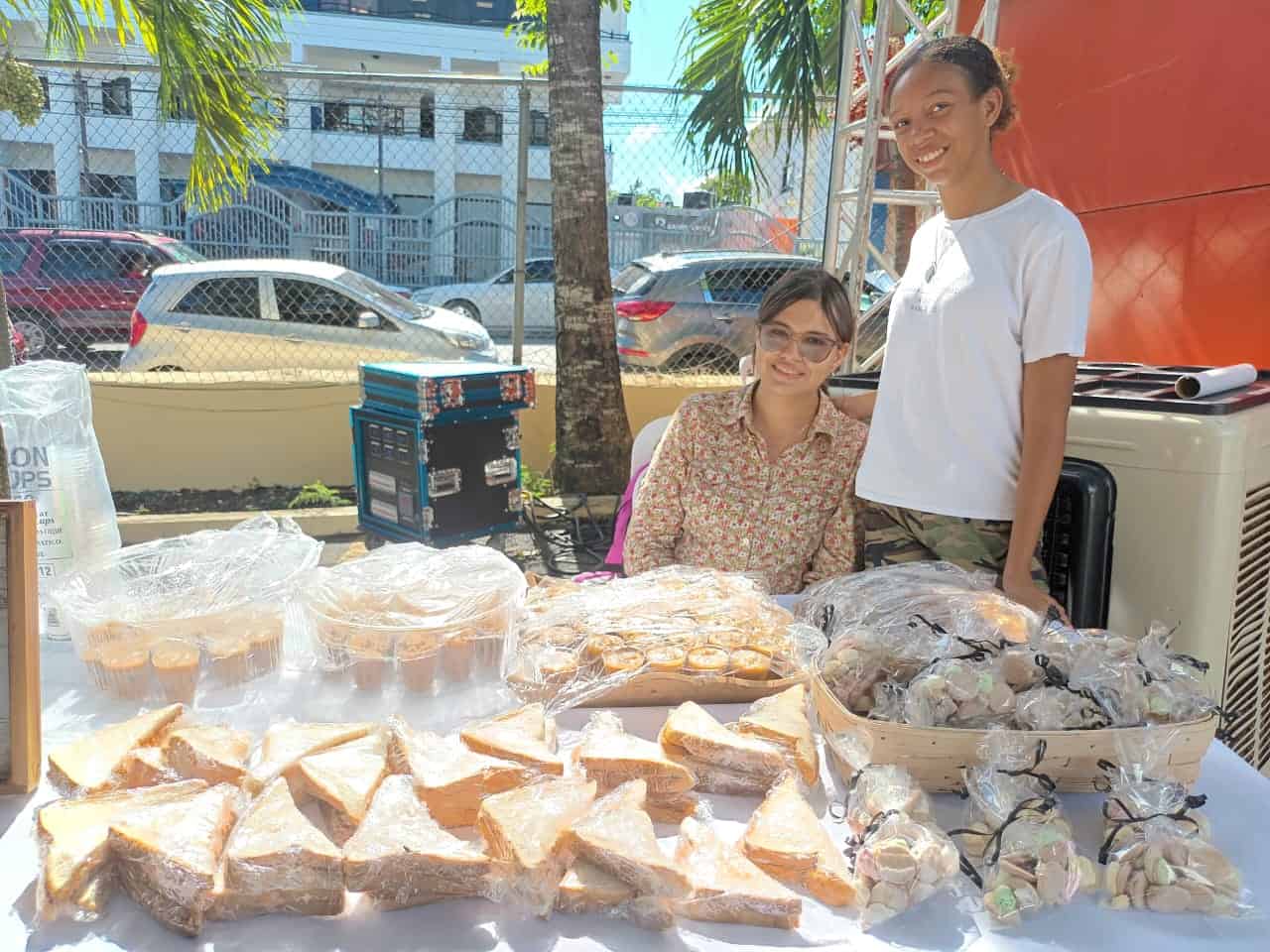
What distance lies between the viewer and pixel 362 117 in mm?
7188

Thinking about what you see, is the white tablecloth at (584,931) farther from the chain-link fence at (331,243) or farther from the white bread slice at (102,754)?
the chain-link fence at (331,243)

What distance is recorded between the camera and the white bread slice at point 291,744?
1.20 m

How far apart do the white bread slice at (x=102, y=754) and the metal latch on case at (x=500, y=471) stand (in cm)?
347

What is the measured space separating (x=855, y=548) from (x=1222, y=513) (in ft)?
2.55

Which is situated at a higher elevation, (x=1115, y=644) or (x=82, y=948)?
(x=1115, y=644)

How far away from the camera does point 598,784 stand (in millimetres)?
1248

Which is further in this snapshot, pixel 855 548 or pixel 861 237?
pixel 861 237

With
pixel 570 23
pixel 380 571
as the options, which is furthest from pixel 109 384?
pixel 380 571

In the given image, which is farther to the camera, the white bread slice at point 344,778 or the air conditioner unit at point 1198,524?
the air conditioner unit at point 1198,524

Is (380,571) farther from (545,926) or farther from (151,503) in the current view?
(151,503)

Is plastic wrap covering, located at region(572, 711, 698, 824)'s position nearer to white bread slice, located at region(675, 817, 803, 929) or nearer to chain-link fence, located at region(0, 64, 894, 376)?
white bread slice, located at region(675, 817, 803, 929)

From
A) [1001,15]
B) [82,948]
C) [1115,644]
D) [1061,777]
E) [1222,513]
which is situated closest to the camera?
[82,948]

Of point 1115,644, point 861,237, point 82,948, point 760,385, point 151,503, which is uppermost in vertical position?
point 861,237

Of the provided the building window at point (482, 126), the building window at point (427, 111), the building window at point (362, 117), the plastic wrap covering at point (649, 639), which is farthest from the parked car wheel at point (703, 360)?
the plastic wrap covering at point (649, 639)
